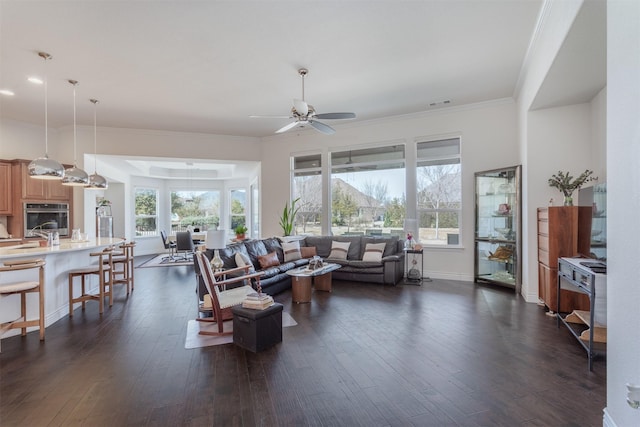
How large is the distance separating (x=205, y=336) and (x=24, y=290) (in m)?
1.98

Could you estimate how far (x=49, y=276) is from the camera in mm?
3865

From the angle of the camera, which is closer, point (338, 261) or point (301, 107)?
point (301, 107)

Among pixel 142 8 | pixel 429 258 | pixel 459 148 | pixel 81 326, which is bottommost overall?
pixel 81 326

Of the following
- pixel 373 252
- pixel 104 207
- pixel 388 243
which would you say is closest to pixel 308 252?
pixel 373 252

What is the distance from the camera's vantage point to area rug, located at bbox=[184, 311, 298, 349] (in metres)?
3.24

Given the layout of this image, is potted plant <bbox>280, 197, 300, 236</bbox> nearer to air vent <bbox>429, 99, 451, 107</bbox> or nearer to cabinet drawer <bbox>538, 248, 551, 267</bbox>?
air vent <bbox>429, 99, 451, 107</bbox>

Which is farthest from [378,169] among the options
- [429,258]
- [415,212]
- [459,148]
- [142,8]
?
[142,8]

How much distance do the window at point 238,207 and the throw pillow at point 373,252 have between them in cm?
641

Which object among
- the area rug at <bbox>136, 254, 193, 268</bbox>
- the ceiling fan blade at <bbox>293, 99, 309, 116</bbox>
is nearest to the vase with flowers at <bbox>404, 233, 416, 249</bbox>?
the ceiling fan blade at <bbox>293, 99, 309, 116</bbox>

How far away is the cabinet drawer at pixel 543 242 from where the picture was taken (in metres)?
4.02

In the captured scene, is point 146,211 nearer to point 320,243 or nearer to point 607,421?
point 320,243

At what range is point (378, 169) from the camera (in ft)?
22.5

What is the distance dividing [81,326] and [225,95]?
3869 millimetres

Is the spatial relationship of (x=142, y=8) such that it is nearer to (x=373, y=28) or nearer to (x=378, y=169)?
(x=373, y=28)
